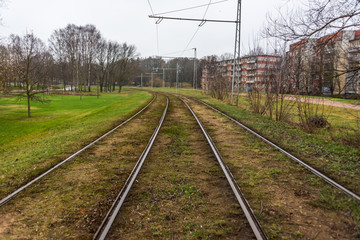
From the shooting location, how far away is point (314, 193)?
5.00 metres

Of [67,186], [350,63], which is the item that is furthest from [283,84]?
[67,186]

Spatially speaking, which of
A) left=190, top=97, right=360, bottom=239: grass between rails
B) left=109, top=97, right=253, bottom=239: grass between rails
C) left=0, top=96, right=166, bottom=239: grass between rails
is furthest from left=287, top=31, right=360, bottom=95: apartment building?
left=0, top=96, right=166, bottom=239: grass between rails

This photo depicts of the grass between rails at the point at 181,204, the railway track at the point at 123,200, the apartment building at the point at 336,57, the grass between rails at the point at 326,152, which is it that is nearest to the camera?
the railway track at the point at 123,200

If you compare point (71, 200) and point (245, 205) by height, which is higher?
point (245, 205)

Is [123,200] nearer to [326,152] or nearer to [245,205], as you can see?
[245,205]

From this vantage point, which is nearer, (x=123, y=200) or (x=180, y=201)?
(x=123, y=200)

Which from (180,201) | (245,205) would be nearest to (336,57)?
(245,205)

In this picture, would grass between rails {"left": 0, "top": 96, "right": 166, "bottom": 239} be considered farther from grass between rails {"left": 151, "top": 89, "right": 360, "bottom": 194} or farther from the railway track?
grass between rails {"left": 151, "top": 89, "right": 360, "bottom": 194}

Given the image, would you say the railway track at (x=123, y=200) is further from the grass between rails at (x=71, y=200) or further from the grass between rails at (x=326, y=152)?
the grass between rails at (x=326, y=152)

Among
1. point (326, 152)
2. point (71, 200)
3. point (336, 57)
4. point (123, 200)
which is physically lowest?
point (71, 200)

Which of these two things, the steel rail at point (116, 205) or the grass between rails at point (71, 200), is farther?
the grass between rails at point (71, 200)

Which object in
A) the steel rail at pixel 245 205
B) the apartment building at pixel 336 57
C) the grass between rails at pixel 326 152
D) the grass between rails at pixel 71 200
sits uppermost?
the apartment building at pixel 336 57

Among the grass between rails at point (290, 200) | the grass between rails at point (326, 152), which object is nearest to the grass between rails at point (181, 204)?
the grass between rails at point (290, 200)

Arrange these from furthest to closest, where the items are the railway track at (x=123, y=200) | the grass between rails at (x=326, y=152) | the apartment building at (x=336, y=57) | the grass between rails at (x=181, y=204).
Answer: the apartment building at (x=336, y=57)
the grass between rails at (x=326, y=152)
the grass between rails at (x=181, y=204)
the railway track at (x=123, y=200)
